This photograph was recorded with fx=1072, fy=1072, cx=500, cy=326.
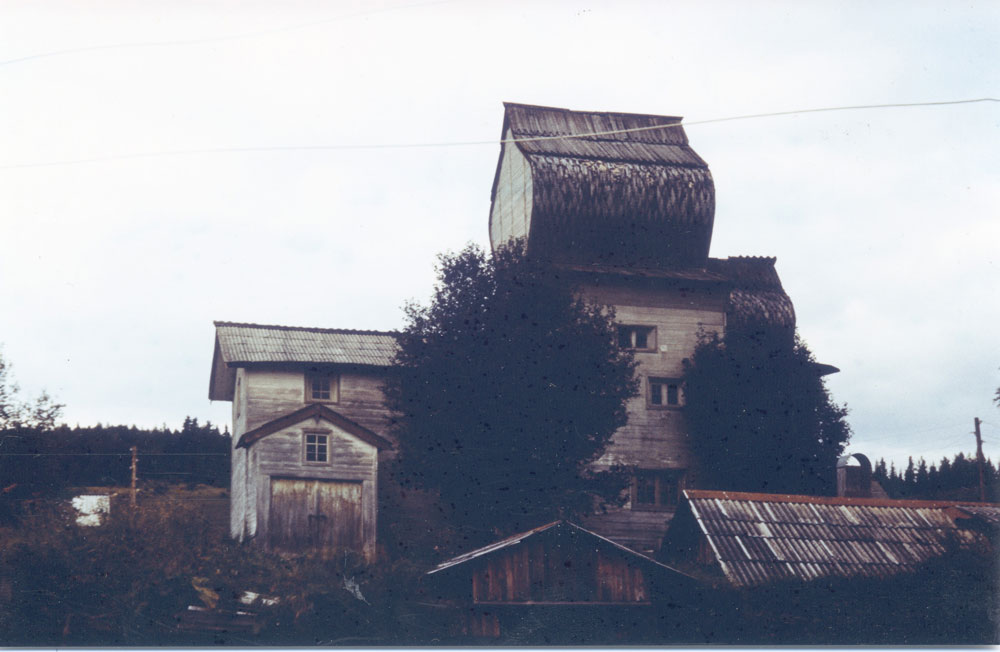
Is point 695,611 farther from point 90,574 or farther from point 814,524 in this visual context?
point 90,574

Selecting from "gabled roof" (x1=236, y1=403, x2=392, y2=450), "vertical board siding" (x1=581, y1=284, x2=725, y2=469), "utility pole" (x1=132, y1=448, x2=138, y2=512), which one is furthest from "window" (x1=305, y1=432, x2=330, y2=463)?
"vertical board siding" (x1=581, y1=284, x2=725, y2=469)

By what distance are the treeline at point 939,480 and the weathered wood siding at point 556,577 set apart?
6734 mm

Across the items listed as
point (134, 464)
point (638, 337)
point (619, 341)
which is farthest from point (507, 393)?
point (134, 464)

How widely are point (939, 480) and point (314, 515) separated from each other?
14346mm

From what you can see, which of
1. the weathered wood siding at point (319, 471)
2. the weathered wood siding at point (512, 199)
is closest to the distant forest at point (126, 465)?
Answer: the weathered wood siding at point (319, 471)

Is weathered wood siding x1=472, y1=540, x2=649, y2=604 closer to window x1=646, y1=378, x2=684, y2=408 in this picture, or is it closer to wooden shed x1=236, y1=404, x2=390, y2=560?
wooden shed x1=236, y1=404, x2=390, y2=560

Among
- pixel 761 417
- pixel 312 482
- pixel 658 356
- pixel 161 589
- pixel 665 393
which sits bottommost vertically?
pixel 161 589

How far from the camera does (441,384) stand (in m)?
25.0

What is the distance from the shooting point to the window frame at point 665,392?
27984mm

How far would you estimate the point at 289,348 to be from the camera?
93.2 ft

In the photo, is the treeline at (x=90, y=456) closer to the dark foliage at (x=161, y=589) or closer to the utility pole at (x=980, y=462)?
the dark foliage at (x=161, y=589)

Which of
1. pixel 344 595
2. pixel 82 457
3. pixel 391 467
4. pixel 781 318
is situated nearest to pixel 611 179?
pixel 781 318

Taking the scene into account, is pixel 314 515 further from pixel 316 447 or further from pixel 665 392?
pixel 665 392

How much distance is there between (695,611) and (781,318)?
10.8 meters
